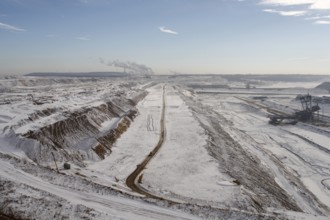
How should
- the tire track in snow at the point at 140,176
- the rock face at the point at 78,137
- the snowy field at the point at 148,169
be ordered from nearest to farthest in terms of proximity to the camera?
the snowy field at the point at 148,169, the tire track in snow at the point at 140,176, the rock face at the point at 78,137

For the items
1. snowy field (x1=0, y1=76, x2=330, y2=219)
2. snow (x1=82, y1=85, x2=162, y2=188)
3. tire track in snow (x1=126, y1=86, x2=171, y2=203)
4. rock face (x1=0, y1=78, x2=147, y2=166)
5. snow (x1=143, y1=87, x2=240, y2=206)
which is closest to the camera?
snowy field (x1=0, y1=76, x2=330, y2=219)

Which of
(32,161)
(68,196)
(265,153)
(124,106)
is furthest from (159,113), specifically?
(68,196)

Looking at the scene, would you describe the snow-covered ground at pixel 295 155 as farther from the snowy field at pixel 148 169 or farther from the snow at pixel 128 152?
Result: the snow at pixel 128 152

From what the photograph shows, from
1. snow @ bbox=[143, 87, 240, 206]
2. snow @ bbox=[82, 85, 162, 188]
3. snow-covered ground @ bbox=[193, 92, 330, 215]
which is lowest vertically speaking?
snow-covered ground @ bbox=[193, 92, 330, 215]

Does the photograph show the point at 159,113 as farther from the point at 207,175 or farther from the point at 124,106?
the point at 207,175

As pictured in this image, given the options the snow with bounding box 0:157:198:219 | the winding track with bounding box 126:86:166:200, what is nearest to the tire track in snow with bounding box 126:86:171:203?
the winding track with bounding box 126:86:166:200

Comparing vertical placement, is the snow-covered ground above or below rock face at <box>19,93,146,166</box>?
below

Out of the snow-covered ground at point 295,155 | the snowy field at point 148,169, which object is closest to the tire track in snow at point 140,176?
the snowy field at point 148,169

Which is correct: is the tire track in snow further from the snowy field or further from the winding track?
the snowy field

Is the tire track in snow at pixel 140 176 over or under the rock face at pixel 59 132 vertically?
under
